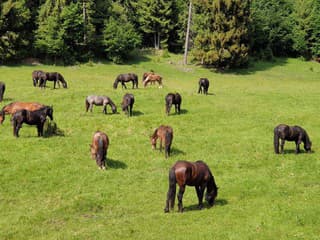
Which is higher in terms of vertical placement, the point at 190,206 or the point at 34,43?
the point at 34,43

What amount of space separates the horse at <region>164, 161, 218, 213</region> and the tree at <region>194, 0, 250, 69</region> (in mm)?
51433

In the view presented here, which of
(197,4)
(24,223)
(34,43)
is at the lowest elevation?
(24,223)

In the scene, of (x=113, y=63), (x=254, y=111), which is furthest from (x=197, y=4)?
(x=254, y=111)

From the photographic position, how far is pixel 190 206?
18.2 metres

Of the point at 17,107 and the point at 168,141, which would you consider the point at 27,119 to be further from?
the point at 168,141

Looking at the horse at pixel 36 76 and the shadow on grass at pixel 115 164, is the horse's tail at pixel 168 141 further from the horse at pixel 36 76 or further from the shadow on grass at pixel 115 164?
the horse at pixel 36 76

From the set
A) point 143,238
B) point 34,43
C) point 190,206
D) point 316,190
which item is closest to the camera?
point 143,238

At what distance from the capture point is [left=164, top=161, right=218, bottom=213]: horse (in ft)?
55.0

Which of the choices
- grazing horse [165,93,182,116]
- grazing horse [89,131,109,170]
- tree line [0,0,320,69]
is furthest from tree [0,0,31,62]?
grazing horse [89,131,109,170]

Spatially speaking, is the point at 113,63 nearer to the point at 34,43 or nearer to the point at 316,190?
the point at 34,43

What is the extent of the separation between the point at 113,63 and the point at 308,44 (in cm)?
3774

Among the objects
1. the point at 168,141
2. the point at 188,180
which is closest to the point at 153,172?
the point at 168,141

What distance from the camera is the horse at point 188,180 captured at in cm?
1675

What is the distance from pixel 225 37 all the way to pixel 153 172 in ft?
160
